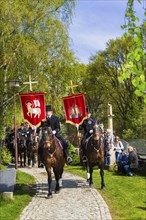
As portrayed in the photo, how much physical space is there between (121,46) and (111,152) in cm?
2409

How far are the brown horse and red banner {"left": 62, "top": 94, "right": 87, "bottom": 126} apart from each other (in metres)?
2.62

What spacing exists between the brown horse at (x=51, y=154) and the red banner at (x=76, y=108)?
2.62 metres

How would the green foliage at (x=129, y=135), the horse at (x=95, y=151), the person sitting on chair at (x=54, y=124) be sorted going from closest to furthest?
the person sitting on chair at (x=54, y=124)
the horse at (x=95, y=151)
the green foliage at (x=129, y=135)

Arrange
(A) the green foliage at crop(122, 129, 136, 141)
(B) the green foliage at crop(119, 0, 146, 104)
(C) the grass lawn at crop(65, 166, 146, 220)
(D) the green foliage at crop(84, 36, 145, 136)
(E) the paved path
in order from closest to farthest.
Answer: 1. (B) the green foliage at crop(119, 0, 146, 104)
2. (E) the paved path
3. (C) the grass lawn at crop(65, 166, 146, 220)
4. (A) the green foliage at crop(122, 129, 136, 141)
5. (D) the green foliage at crop(84, 36, 145, 136)

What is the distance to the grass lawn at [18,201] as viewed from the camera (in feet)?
33.8

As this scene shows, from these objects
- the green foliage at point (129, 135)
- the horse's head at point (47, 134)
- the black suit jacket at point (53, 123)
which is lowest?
the horse's head at point (47, 134)

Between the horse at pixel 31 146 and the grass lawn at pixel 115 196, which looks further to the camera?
the horse at pixel 31 146

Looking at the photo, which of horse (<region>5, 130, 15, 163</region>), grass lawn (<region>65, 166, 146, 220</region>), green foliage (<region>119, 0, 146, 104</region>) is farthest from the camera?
horse (<region>5, 130, 15, 163</region>)

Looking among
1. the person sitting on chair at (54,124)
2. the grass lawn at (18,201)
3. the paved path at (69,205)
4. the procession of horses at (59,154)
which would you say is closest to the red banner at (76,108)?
the procession of horses at (59,154)

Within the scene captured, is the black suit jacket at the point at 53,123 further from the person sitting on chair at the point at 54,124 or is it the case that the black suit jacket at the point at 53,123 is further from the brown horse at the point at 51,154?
the brown horse at the point at 51,154

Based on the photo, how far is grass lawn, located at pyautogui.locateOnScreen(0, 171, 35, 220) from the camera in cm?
1030

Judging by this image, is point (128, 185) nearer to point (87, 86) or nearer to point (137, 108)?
point (137, 108)

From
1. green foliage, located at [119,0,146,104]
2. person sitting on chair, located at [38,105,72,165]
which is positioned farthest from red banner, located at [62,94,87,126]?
green foliage, located at [119,0,146,104]

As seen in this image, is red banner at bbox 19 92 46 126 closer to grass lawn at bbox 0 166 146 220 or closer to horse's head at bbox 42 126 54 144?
grass lawn at bbox 0 166 146 220
